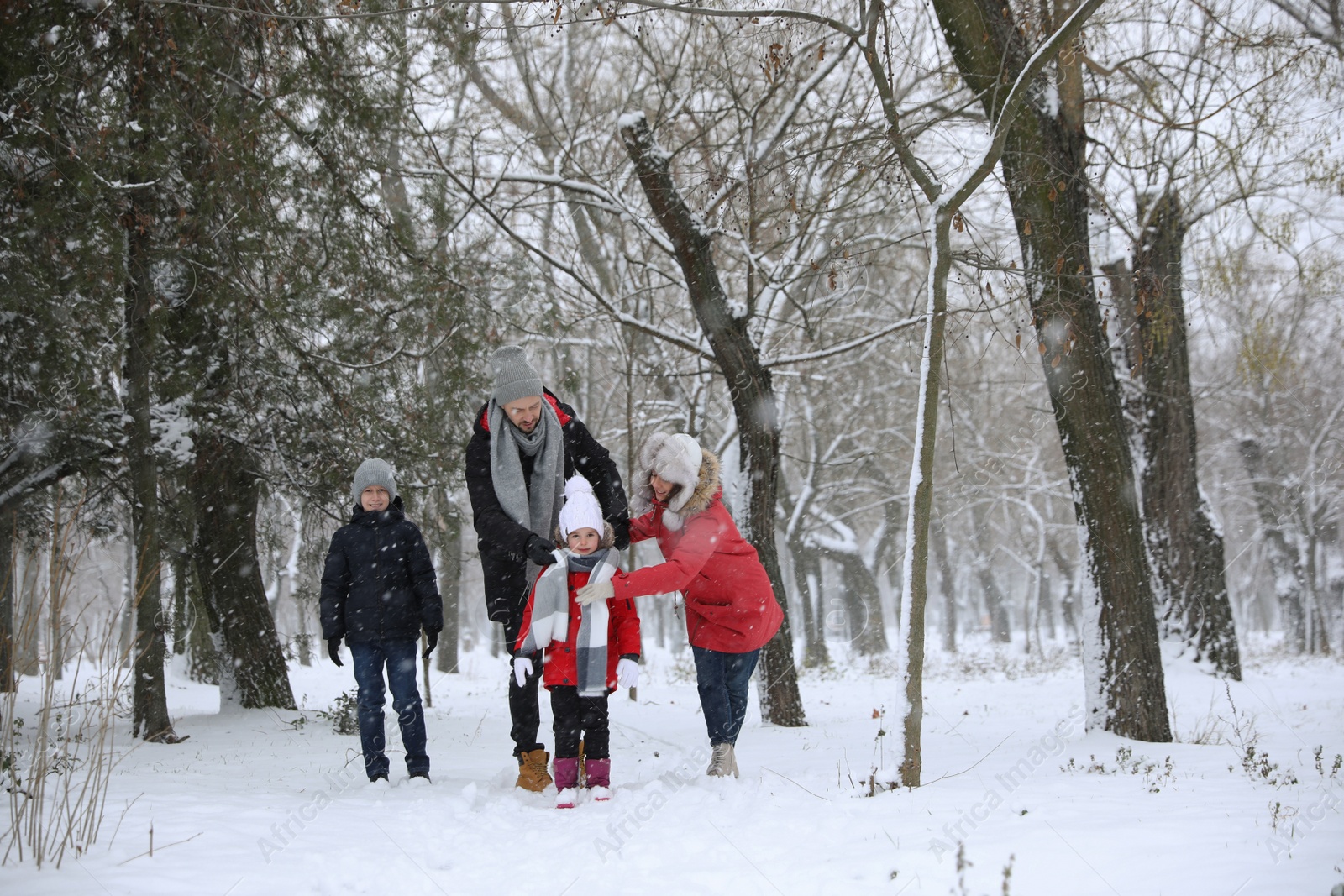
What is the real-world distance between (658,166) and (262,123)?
289 centimetres

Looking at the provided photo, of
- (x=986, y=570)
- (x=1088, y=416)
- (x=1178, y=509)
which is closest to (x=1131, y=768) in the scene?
(x=1088, y=416)

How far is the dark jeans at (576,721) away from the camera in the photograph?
13.2 ft

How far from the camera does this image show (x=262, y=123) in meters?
6.28

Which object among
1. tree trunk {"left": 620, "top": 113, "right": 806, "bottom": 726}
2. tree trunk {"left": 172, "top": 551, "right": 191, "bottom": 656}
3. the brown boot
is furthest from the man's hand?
tree trunk {"left": 172, "top": 551, "right": 191, "bottom": 656}

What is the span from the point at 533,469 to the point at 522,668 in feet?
3.20

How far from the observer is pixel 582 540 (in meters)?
4.09

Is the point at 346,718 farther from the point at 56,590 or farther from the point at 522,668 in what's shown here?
the point at 56,590

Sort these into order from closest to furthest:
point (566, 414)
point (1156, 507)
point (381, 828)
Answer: point (381, 828)
point (566, 414)
point (1156, 507)

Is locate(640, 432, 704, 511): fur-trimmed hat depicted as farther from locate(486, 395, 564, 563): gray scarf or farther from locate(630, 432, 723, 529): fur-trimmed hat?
locate(486, 395, 564, 563): gray scarf

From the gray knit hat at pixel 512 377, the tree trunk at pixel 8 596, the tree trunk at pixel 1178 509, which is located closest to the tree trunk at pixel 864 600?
the tree trunk at pixel 1178 509

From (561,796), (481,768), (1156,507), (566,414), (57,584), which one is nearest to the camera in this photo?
(57,584)

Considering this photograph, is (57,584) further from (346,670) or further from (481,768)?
(346,670)

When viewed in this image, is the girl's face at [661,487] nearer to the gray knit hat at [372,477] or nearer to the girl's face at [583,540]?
the girl's face at [583,540]

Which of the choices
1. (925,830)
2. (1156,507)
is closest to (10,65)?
(925,830)
